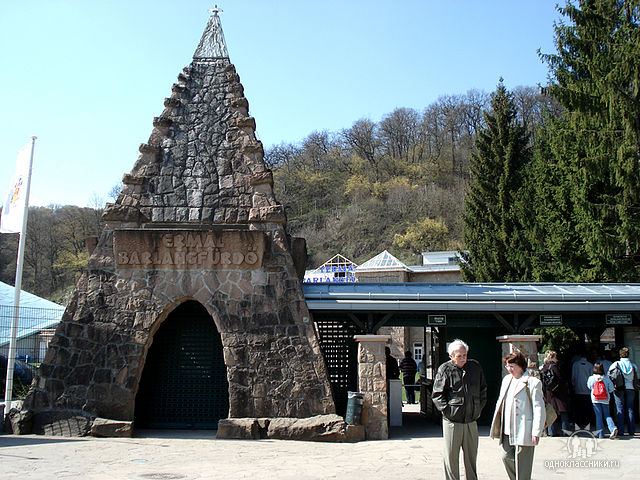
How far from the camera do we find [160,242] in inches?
399

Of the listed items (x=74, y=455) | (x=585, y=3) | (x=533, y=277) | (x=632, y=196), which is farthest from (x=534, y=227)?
(x=74, y=455)

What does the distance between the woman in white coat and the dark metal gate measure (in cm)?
584

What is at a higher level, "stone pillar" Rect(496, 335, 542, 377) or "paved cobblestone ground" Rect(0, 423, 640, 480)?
"stone pillar" Rect(496, 335, 542, 377)

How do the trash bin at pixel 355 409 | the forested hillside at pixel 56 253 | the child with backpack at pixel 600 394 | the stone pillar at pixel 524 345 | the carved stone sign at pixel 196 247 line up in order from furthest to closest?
the forested hillside at pixel 56 253 → the stone pillar at pixel 524 345 → the carved stone sign at pixel 196 247 → the child with backpack at pixel 600 394 → the trash bin at pixel 355 409

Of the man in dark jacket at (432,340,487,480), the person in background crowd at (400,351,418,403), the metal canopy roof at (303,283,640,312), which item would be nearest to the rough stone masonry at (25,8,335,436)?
the metal canopy roof at (303,283,640,312)

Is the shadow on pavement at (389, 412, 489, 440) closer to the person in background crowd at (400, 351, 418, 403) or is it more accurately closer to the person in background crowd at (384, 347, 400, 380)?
the person in background crowd at (384, 347, 400, 380)

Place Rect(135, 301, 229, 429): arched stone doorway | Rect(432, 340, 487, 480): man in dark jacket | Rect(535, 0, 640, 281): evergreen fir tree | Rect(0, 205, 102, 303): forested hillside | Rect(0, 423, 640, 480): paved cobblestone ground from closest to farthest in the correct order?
Rect(432, 340, 487, 480): man in dark jacket
Rect(0, 423, 640, 480): paved cobblestone ground
Rect(135, 301, 229, 429): arched stone doorway
Rect(535, 0, 640, 281): evergreen fir tree
Rect(0, 205, 102, 303): forested hillside

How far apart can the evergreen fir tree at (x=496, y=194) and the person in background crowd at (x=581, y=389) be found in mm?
16359

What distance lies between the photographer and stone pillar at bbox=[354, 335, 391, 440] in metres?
9.79

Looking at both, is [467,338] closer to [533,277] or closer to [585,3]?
[533,277]

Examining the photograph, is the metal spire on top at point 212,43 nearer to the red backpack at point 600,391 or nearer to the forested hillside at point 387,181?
the red backpack at point 600,391

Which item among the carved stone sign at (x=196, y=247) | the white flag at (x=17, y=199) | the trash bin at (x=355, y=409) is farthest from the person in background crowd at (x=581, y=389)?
the white flag at (x=17, y=199)

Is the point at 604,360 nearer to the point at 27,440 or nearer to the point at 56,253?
the point at 27,440

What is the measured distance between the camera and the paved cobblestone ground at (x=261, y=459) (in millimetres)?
6824
